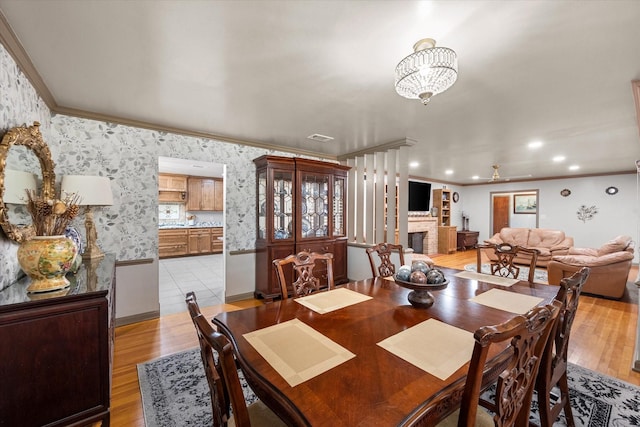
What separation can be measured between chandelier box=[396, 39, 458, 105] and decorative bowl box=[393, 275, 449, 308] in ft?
3.65

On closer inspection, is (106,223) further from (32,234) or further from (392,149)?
(392,149)

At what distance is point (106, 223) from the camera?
293 cm

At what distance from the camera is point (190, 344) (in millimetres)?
2598

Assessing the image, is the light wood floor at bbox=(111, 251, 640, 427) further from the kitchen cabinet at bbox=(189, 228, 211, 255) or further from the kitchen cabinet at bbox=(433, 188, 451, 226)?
the kitchen cabinet at bbox=(433, 188, 451, 226)

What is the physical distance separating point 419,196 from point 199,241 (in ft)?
21.5

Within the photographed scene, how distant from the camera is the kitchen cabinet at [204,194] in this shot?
7859 mm

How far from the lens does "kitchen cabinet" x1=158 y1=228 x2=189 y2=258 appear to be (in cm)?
706

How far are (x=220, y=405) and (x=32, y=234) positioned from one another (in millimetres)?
1955

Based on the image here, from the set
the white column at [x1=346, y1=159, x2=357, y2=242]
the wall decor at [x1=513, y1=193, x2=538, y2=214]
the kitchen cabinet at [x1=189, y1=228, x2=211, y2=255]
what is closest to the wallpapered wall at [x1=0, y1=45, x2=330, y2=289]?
the white column at [x1=346, y1=159, x2=357, y2=242]

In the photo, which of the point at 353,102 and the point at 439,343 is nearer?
the point at 439,343

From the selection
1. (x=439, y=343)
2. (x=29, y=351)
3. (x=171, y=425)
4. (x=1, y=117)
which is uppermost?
(x=1, y=117)

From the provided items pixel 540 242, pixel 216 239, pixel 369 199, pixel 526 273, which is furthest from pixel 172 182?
pixel 540 242

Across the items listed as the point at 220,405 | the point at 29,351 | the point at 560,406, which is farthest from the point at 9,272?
the point at 560,406

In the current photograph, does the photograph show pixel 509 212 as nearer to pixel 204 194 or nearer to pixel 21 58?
pixel 204 194
